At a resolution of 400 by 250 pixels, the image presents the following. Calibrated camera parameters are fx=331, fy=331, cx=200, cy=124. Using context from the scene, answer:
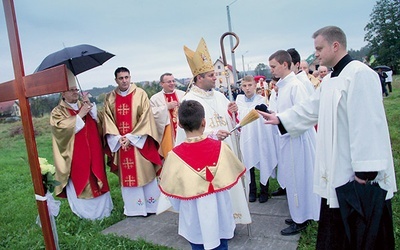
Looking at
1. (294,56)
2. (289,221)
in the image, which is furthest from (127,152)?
(294,56)

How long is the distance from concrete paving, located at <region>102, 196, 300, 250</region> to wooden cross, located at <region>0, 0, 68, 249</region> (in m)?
1.72

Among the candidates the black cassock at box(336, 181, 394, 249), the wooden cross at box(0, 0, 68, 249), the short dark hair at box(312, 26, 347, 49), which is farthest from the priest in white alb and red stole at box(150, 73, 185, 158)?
the black cassock at box(336, 181, 394, 249)

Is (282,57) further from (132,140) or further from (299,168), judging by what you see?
(132,140)

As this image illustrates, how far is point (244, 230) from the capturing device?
3998 mm

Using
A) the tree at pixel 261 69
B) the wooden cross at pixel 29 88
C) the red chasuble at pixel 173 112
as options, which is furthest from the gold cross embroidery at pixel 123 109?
the tree at pixel 261 69

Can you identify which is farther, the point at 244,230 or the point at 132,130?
the point at 132,130

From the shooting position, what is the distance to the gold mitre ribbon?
3881 mm

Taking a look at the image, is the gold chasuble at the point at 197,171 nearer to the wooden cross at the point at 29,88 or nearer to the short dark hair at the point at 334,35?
the wooden cross at the point at 29,88

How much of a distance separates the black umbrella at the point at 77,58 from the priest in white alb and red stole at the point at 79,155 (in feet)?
0.97

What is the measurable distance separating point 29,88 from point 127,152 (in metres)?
2.83

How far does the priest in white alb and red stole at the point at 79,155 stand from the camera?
15.9ft

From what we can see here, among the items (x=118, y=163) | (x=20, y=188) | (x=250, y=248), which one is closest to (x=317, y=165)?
(x=250, y=248)

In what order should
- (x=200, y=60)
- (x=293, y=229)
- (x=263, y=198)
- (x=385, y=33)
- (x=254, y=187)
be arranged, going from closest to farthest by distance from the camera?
(x=293, y=229), (x=200, y=60), (x=263, y=198), (x=254, y=187), (x=385, y=33)

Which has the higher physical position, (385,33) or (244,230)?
(385,33)
